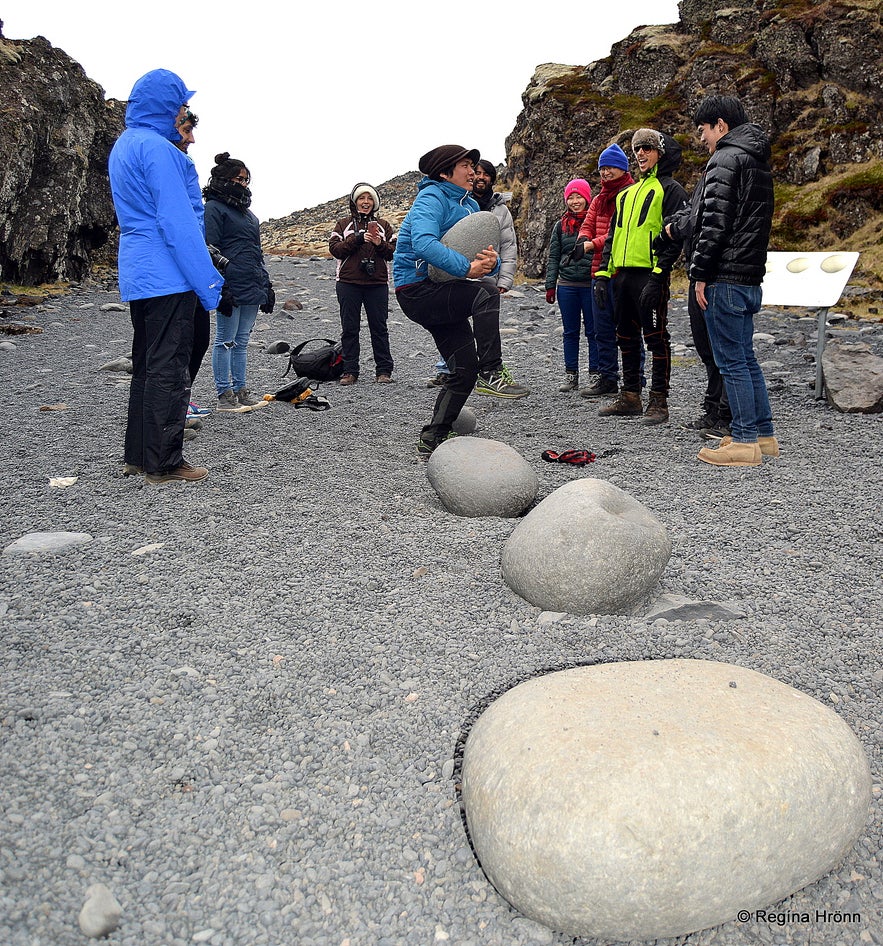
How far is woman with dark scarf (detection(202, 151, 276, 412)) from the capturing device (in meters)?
8.17

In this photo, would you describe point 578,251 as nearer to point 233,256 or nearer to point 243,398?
point 233,256

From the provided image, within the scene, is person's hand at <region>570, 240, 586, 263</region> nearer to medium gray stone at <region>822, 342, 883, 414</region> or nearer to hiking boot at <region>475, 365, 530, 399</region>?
hiking boot at <region>475, 365, 530, 399</region>

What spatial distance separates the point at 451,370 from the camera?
6.55 m

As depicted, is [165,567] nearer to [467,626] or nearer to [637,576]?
[467,626]

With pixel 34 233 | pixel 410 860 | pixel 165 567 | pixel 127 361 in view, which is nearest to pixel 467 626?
pixel 410 860

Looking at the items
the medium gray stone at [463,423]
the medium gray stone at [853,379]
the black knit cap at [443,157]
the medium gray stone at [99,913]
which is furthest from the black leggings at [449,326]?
the medium gray stone at [99,913]

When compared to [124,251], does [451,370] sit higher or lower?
lower

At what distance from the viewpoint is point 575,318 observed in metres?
9.33

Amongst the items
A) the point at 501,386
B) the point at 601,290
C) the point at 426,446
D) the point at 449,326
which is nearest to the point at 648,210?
the point at 601,290

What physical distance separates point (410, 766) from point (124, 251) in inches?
169

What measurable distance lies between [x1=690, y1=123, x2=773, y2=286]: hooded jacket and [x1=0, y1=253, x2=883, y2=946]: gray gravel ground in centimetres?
151

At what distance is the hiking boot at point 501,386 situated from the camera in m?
9.15

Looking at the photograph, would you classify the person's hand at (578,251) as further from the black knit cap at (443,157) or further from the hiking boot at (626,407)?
the black knit cap at (443,157)

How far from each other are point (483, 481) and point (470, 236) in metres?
2.02
